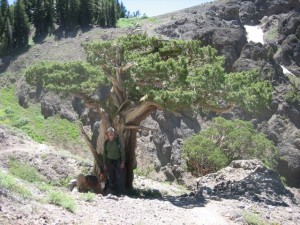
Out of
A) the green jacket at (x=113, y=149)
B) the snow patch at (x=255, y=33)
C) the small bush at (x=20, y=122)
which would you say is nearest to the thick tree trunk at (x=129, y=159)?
the green jacket at (x=113, y=149)

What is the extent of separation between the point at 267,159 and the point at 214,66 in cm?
1262

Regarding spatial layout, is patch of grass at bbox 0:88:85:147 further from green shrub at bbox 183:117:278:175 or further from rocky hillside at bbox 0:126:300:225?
green shrub at bbox 183:117:278:175

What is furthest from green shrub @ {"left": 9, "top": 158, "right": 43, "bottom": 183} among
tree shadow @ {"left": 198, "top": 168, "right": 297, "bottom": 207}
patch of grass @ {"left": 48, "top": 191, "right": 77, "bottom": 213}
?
patch of grass @ {"left": 48, "top": 191, "right": 77, "bottom": 213}

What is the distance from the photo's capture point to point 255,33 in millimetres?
63469

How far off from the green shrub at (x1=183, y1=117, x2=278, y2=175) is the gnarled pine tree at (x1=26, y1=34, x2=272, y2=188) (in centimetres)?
676

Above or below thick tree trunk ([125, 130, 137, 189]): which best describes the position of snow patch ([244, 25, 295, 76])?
above

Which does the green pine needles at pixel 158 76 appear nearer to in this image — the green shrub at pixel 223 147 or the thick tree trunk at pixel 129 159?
the thick tree trunk at pixel 129 159

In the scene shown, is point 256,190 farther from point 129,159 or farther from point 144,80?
point 144,80

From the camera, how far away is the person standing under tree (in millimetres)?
13344

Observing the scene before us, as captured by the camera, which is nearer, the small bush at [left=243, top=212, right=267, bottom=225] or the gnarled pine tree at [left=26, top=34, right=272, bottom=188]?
the small bush at [left=243, top=212, right=267, bottom=225]

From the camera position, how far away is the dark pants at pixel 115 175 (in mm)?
13828

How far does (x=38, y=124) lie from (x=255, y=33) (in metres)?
39.6

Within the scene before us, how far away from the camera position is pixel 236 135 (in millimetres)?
22625

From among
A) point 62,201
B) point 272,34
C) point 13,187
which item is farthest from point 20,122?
point 272,34
